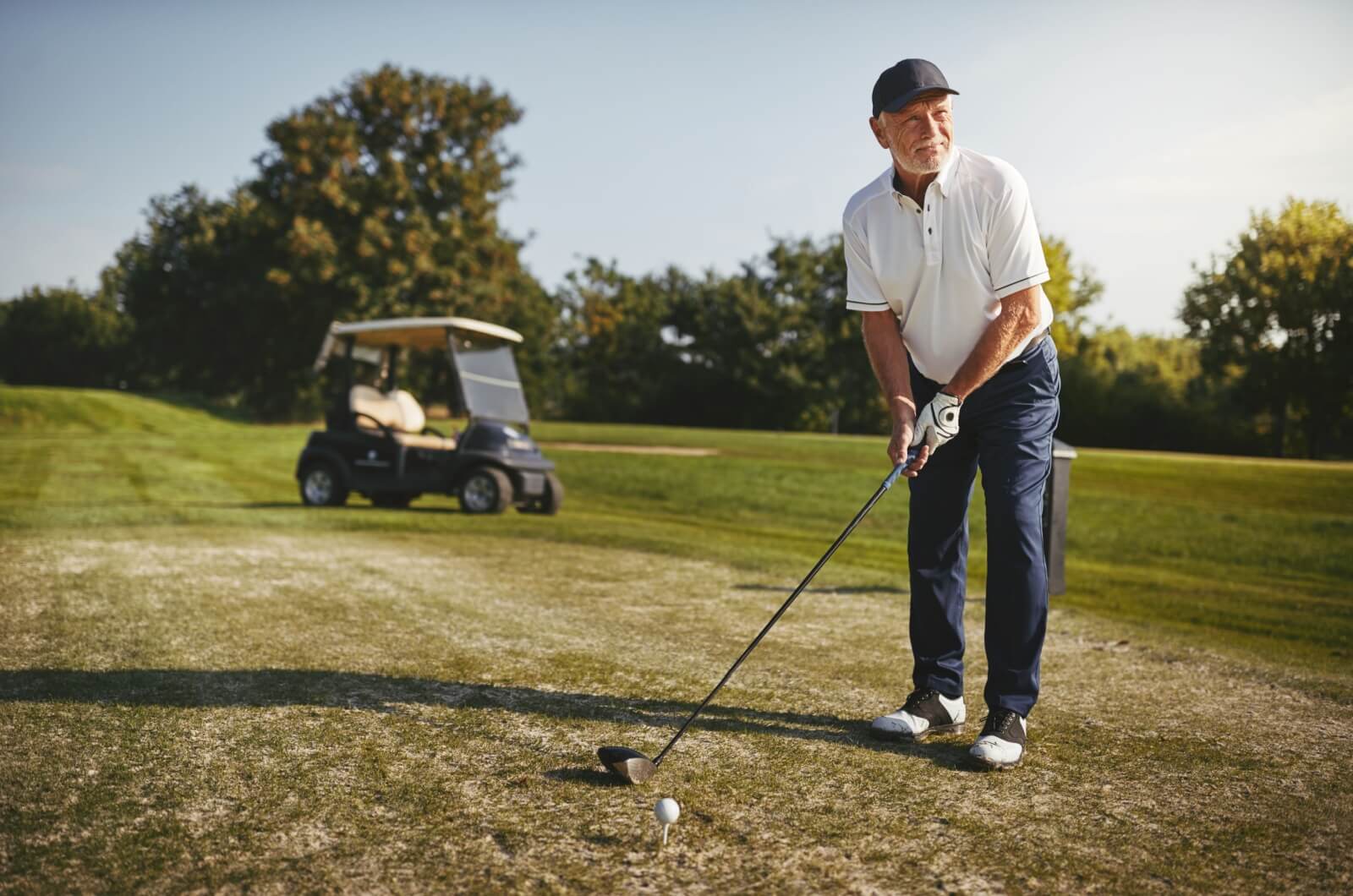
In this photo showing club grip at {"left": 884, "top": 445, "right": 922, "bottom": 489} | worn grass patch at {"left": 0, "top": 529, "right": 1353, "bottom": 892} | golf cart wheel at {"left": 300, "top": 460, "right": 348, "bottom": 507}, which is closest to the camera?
worn grass patch at {"left": 0, "top": 529, "right": 1353, "bottom": 892}

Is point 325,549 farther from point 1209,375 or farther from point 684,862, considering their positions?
point 1209,375

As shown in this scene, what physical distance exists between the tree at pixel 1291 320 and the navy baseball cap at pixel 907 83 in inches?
1467

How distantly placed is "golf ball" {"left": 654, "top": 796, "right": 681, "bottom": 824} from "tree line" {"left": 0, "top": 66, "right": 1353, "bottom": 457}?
33351mm

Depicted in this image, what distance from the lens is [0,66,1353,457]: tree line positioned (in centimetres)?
3562

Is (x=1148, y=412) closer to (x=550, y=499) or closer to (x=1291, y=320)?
(x=1291, y=320)

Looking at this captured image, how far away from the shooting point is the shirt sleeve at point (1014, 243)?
304 cm

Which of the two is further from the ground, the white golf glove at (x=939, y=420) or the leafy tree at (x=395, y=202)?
the leafy tree at (x=395, y=202)

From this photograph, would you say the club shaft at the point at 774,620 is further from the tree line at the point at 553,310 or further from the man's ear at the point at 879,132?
the tree line at the point at 553,310

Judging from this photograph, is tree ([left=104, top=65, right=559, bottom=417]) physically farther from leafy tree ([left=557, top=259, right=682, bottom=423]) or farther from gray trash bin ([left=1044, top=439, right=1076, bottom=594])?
gray trash bin ([left=1044, top=439, right=1076, bottom=594])

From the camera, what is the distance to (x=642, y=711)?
3.33 m

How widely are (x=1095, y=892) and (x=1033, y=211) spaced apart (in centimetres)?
199

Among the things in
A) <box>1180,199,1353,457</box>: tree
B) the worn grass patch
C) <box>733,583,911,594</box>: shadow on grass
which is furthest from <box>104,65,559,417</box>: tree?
the worn grass patch

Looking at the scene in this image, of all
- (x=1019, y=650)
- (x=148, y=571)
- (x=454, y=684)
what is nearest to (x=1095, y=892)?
(x=1019, y=650)

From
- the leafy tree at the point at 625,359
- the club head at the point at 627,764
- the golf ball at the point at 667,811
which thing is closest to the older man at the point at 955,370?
the club head at the point at 627,764
